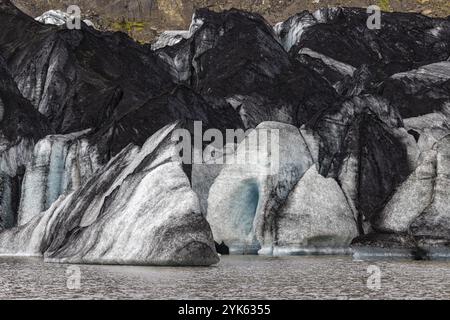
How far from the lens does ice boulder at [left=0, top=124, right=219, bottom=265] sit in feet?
111

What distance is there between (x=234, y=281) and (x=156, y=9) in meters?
149

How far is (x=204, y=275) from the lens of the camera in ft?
93.7

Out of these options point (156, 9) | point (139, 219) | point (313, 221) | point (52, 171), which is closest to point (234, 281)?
point (139, 219)

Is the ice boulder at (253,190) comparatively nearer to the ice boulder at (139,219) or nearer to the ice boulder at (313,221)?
the ice boulder at (313,221)

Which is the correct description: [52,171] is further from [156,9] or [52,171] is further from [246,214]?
[156,9]

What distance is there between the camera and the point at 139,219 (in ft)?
118

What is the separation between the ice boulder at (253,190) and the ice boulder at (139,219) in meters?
6.63

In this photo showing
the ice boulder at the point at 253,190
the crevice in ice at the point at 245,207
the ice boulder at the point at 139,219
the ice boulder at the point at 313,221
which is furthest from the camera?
the crevice in ice at the point at 245,207

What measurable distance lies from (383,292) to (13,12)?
77.0m

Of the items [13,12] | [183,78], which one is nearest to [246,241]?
[183,78]

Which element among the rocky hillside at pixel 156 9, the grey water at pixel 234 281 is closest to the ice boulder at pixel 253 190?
the grey water at pixel 234 281

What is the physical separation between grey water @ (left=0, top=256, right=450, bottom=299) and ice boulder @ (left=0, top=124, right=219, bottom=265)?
139cm

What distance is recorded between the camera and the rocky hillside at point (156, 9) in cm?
16112

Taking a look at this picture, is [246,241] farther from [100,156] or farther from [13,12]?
[13,12]
